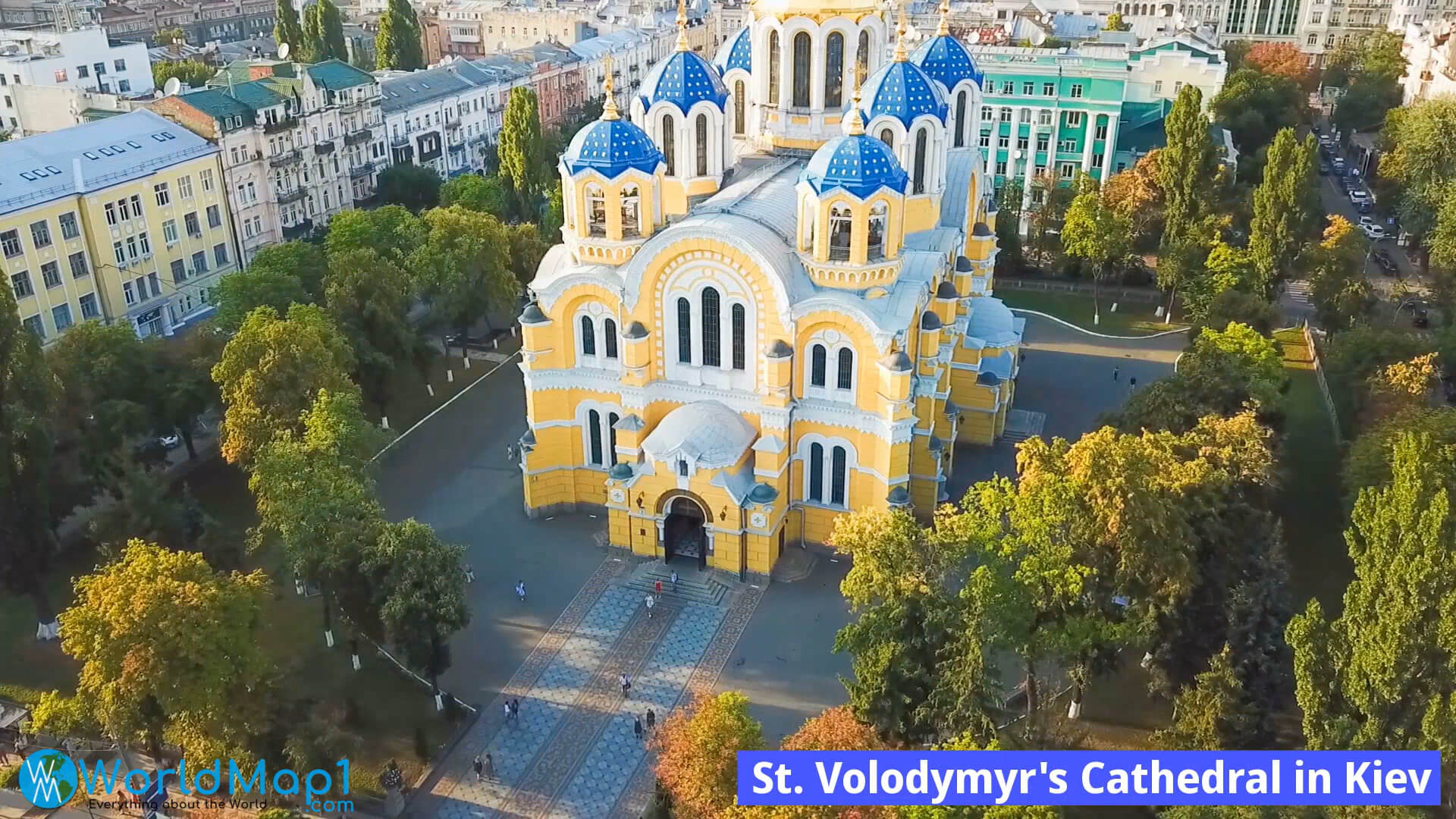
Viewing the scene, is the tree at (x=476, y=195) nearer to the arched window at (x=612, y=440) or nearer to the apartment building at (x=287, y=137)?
the apartment building at (x=287, y=137)

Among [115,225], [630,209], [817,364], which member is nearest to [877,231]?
[817,364]

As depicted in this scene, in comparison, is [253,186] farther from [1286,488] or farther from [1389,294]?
[1389,294]

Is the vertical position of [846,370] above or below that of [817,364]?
below

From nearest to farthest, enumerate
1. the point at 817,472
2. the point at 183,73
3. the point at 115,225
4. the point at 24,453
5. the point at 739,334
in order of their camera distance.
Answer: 1. the point at 24,453
2. the point at 739,334
3. the point at 817,472
4. the point at 115,225
5. the point at 183,73

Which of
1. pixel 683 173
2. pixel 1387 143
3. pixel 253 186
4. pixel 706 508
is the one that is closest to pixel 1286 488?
pixel 706 508

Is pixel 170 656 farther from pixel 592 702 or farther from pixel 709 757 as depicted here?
pixel 709 757

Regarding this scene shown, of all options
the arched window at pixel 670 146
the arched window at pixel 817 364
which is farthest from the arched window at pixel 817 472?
the arched window at pixel 670 146

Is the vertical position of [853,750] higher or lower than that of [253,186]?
lower
